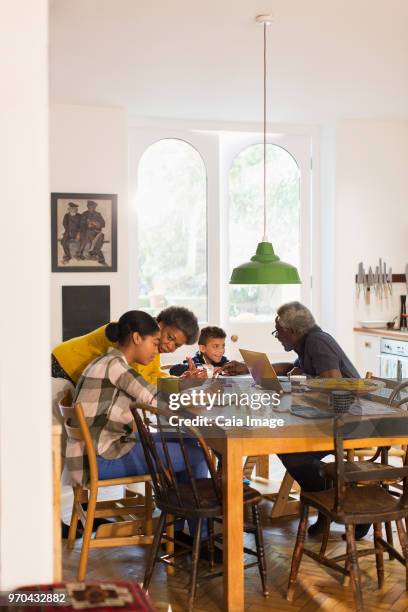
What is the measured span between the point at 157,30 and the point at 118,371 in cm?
199

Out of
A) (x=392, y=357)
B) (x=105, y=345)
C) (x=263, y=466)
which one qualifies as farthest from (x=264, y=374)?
(x=392, y=357)

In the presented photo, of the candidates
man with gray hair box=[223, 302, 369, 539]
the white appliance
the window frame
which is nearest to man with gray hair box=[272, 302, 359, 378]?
man with gray hair box=[223, 302, 369, 539]

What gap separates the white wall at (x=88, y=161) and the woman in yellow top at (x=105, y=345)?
Answer: 1.80 metres

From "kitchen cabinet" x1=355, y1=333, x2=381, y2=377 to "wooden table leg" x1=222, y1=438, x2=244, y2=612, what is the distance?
3692mm

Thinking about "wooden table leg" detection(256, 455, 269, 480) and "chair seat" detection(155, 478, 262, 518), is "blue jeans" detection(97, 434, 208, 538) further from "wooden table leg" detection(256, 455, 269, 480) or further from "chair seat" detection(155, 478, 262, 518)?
"wooden table leg" detection(256, 455, 269, 480)

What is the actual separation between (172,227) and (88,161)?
0.97 meters


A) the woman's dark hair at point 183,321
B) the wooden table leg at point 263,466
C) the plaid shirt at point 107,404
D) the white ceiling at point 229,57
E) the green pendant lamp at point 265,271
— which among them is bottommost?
the wooden table leg at point 263,466

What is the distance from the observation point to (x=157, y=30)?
14.1 ft

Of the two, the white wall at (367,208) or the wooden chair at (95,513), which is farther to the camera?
the white wall at (367,208)

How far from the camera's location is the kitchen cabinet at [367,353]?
650 cm

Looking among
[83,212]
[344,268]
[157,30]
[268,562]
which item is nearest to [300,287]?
[344,268]

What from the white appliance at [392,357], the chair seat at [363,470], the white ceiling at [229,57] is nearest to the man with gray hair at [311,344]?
the chair seat at [363,470]

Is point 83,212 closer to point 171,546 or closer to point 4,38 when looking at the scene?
point 171,546

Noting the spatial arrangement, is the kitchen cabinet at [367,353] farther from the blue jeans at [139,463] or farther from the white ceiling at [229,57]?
the blue jeans at [139,463]
